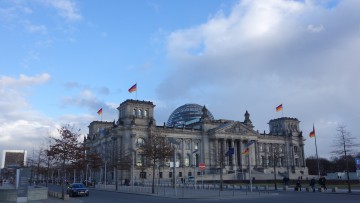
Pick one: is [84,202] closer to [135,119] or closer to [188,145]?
[135,119]

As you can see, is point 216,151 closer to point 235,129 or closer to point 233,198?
point 235,129

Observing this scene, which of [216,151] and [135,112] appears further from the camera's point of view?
[216,151]

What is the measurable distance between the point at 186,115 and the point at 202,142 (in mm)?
25561

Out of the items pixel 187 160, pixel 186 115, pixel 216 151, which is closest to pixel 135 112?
pixel 187 160

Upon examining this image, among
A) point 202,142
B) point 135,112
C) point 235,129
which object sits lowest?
point 202,142

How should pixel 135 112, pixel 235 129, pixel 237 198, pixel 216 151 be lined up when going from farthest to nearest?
pixel 235 129 → pixel 216 151 → pixel 135 112 → pixel 237 198

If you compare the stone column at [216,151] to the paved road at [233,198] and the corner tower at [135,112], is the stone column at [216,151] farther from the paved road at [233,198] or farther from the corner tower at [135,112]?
the paved road at [233,198]

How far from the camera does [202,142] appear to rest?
13300 cm

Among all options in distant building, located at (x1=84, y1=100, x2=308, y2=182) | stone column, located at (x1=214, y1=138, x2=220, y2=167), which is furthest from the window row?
stone column, located at (x1=214, y1=138, x2=220, y2=167)

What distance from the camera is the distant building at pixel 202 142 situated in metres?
116

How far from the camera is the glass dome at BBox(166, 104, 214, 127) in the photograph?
15362cm

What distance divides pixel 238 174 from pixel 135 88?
46287mm

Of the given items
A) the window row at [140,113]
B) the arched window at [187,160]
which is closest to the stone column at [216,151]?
the arched window at [187,160]

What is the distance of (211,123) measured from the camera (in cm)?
13862
